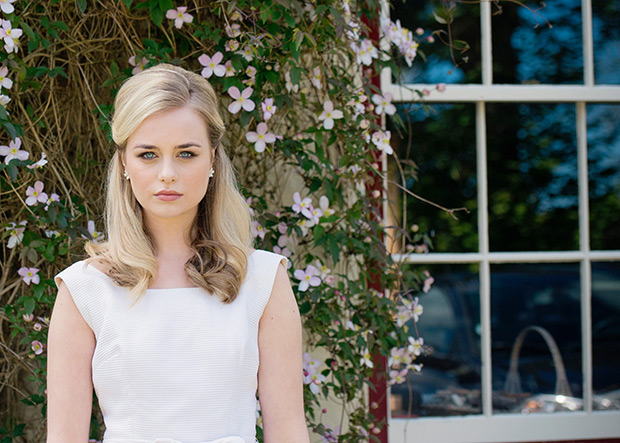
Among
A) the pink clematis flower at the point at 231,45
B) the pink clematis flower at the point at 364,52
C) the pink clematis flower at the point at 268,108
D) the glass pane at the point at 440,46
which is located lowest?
the pink clematis flower at the point at 268,108

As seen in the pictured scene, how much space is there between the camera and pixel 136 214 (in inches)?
60.9

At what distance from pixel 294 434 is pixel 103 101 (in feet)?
4.17

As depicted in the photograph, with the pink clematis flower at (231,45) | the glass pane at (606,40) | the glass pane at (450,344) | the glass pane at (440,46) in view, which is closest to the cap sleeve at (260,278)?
the pink clematis flower at (231,45)

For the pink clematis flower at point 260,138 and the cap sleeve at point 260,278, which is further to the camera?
the pink clematis flower at point 260,138

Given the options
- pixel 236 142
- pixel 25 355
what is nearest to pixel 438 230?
pixel 236 142

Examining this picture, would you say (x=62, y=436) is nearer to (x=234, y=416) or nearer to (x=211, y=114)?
(x=234, y=416)

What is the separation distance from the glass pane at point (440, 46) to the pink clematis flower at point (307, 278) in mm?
922

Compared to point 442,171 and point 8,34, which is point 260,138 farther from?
point 442,171

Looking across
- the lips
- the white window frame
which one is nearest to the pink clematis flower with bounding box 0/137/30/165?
the lips

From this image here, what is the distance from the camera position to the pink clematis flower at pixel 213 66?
6.36 ft

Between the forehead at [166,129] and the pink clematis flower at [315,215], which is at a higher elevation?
the forehead at [166,129]

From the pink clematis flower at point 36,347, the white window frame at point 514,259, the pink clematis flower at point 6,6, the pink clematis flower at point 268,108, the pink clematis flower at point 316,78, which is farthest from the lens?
the white window frame at point 514,259

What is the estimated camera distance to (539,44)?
2684 mm

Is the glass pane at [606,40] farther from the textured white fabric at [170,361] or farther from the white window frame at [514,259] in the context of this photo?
the textured white fabric at [170,361]
